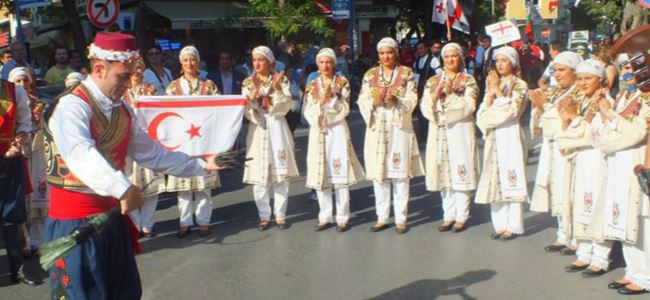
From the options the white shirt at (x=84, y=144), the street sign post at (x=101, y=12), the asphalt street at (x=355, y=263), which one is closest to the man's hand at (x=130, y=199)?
the white shirt at (x=84, y=144)

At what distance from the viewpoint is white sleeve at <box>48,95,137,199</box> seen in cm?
345

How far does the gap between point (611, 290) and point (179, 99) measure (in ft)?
13.6

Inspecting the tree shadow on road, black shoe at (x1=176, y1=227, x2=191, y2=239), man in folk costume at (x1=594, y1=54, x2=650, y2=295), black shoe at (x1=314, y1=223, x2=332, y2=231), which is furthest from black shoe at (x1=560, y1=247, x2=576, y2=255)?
black shoe at (x1=176, y1=227, x2=191, y2=239)

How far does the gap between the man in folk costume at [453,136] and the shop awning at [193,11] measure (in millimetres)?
16241

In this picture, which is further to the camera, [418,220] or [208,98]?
[418,220]

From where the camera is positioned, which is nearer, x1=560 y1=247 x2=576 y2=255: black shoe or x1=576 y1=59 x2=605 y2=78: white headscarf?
x1=576 y1=59 x2=605 y2=78: white headscarf

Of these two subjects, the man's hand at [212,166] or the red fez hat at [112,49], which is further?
the man's hand at [212,166]

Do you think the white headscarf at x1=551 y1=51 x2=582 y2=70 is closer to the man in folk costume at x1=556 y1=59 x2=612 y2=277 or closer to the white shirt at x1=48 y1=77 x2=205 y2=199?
the man in folk costume at x1=556 y1=59 x2=612 y2=277

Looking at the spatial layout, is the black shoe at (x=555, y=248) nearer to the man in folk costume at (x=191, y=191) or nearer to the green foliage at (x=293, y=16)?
the man in folk costume at (x=191, y=191)

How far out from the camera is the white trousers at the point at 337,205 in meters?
7.72

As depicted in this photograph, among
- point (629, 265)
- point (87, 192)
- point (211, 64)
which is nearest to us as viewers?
point (87, 192)

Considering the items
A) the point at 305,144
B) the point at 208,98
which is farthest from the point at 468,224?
the point at 305,144

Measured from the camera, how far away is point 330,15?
2036 cm

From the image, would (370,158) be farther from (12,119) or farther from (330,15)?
(330,15)
